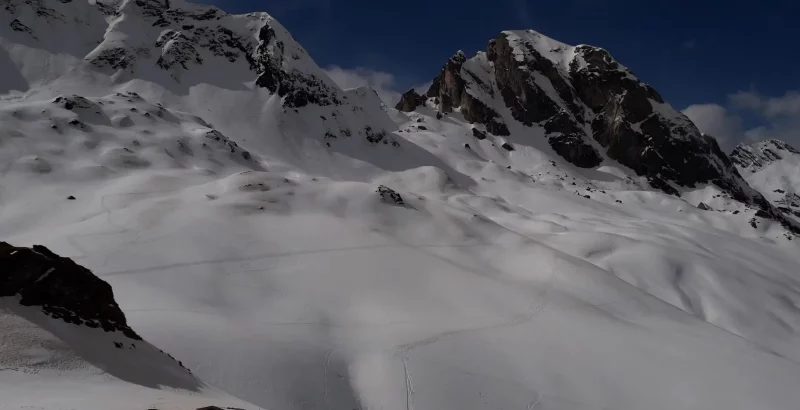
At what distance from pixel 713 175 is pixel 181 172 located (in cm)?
17053

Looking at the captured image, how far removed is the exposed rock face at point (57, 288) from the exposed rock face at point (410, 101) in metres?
170

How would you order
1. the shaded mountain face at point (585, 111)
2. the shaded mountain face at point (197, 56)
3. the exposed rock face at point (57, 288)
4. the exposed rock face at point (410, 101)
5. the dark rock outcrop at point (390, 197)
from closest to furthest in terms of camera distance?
the exposed rock face at point (57, 288) → the dark rock outcrop at point (390, 197) → the shaded mountain face at point (197, 56) → the shaded mountain face at point (585, 111) → the exposed rock face at point (410, 101)

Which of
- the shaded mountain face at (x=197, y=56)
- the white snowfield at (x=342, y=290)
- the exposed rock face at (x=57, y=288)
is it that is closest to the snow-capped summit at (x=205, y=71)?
the shaded mountain face at (x=197, y=56)

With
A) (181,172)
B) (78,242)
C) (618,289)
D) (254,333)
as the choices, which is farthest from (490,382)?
(181,172)

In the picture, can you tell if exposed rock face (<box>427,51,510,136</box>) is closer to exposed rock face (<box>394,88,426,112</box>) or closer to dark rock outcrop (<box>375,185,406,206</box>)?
exposed rock face (<box>394,88,426,112</box>)

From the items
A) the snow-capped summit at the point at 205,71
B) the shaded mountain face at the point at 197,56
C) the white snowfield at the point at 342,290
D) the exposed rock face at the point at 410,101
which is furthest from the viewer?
the exposed rock face at the point at 410,101

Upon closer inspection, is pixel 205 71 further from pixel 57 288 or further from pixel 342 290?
pixel 57 288

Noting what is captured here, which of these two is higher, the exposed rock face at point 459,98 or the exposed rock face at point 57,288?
the exposed rock face at point 459,98

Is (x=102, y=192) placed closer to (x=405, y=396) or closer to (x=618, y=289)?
(x=405, y=396)

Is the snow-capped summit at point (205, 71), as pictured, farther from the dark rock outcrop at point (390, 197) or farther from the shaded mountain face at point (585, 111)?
the dark rock outcrop at point (390, 197)

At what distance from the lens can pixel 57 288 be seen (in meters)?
16.9

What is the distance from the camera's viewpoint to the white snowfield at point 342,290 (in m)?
23.3

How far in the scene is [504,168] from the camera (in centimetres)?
13175

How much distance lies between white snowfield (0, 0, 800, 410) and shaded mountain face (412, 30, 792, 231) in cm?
6795
